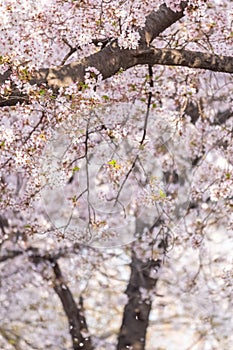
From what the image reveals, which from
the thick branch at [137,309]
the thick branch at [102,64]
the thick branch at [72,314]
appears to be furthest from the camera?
the thick branch at [137,309]

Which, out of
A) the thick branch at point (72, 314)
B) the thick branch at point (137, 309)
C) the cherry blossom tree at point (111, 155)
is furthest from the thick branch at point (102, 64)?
the thick branch at point (72, 314)

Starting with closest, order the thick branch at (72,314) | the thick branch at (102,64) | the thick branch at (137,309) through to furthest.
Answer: the thick branch at (102,64) → the thick branch at (72,314) → the thick branch at (137,309)

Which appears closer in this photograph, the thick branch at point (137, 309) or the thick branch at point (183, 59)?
the thick branch at point (183, 59)

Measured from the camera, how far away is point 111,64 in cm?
378

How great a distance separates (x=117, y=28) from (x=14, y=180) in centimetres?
340

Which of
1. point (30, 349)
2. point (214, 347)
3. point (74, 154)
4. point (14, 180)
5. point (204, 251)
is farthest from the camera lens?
point (214, 347)

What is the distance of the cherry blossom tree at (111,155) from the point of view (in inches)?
151

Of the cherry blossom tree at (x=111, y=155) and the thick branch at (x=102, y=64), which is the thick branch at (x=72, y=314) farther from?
the thick branch at (x=102, y=64)

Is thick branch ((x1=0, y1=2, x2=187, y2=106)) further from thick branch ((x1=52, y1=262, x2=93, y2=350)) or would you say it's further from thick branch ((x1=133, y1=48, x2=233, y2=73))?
thick branch ((x1=52, y1=262, x2=93, y2=350))

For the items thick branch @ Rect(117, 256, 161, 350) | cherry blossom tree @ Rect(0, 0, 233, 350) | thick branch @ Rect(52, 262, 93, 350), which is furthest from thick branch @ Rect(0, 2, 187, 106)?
thick branch @ Rect(52, 262, 93, 350)

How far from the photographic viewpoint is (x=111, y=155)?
4691 millimetres

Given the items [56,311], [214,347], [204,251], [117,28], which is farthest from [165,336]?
[117,28]

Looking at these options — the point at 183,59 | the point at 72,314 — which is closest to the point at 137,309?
the point at 72,314

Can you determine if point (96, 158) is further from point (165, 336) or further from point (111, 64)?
point (165, 336)
